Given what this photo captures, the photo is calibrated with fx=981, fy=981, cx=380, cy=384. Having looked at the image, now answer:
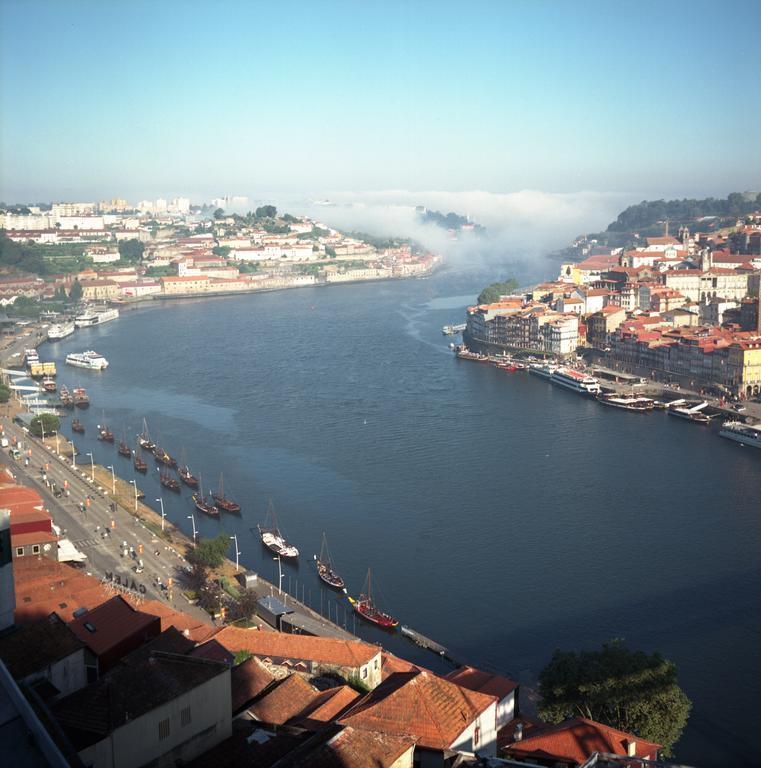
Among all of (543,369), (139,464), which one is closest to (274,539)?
(139,464)

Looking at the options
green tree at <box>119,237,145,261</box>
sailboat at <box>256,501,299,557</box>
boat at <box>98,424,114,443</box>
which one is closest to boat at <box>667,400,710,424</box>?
sailboat at <box>256,501,299,557</box>

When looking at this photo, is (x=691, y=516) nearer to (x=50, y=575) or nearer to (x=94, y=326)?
(x=50, y=575)

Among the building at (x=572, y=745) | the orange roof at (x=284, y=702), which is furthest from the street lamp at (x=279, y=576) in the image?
the building at (x=572, y=745)

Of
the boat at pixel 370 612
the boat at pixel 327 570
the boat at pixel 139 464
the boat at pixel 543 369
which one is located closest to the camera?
the boat at pixel 370 612

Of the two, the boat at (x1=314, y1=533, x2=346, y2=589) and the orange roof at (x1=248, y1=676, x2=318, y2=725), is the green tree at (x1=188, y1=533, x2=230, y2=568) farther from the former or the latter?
the orange roof at (x1=248, y1=676, x2=318, y2=725)

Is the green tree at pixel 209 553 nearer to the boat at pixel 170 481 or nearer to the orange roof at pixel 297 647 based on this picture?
the orange roof at pixel 297 647

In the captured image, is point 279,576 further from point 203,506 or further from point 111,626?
point 111,626

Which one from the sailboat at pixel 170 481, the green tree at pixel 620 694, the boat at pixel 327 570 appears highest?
the green tree at pixel 620 694
